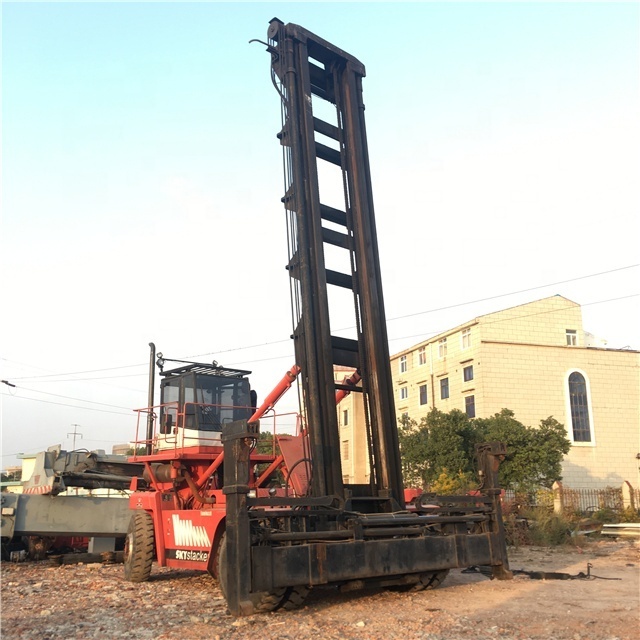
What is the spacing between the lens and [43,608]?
7230mm

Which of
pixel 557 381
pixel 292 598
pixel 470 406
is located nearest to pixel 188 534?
pixel 292 598

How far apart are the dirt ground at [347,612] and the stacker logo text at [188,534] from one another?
604 mm

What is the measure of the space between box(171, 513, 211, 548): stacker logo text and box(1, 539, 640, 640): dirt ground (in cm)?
60

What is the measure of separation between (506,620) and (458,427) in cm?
2242

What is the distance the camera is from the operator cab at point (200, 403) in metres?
10.2

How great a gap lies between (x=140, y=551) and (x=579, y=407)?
30.0 meters

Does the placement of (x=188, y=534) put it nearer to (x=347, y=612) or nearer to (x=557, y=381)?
(x=347, y=612)

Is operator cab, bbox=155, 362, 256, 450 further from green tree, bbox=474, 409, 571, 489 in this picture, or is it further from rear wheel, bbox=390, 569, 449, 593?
green tree, bbox=474, 409, 571, 489

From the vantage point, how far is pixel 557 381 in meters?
34.5

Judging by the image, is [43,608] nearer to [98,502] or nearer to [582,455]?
[98,502]

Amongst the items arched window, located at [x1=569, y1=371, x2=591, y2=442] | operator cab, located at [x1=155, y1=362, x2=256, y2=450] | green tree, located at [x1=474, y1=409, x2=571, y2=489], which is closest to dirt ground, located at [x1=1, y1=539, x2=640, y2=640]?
operator cab, located at [x1=155, y1=362, x2=256, y2=450]

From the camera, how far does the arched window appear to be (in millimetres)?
34219

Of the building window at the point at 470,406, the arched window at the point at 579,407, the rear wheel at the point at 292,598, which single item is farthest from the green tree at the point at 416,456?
the rear wheel at the point at 292,598

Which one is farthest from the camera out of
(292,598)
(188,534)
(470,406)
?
(470,406)
